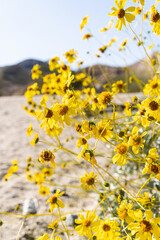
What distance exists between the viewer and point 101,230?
36.6 inches

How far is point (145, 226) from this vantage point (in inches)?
33.2

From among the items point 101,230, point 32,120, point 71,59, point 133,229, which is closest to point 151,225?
point 133,229

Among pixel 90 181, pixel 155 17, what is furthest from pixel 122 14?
pixel 90 181

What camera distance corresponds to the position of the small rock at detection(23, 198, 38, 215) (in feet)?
5.79

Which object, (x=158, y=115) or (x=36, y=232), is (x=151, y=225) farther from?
(x=36, y=232)

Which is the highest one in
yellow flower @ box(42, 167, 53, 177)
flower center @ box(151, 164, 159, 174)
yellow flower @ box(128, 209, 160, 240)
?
flower center @ box(151, 164, 159, 174)

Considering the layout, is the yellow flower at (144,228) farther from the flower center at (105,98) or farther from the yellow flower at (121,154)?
the flower center at (105,98)

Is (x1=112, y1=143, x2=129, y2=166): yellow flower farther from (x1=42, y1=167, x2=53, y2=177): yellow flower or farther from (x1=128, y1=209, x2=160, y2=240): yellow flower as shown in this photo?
(x1=42, y1=167, x2=53, y2=177): yellow flower

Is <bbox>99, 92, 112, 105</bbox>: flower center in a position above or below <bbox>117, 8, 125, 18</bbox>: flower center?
below

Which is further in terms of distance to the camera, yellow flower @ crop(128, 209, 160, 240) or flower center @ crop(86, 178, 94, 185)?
flower center @ crop(86, 178, 94, 185)

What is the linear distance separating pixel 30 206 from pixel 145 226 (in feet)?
4.11

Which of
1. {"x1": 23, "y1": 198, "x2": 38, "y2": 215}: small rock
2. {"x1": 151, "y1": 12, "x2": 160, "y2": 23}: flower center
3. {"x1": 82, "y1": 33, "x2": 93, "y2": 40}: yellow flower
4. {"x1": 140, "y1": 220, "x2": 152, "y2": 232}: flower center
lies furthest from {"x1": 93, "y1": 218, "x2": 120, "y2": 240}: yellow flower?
{"x1": 82, "y1": 33, "x2": 93, "y2": 40}: yellow flower

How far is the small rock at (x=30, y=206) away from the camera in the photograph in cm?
177

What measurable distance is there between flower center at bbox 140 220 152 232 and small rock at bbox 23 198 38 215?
1.19 meters
